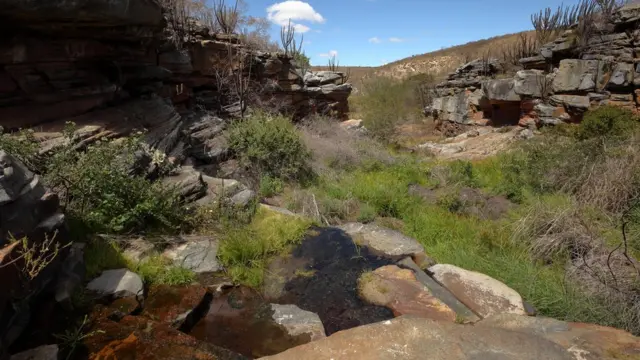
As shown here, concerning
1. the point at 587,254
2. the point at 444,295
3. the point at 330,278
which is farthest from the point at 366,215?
the point at 587,254

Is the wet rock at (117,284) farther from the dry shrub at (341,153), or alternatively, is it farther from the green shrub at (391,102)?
the green shrub at (391,102)

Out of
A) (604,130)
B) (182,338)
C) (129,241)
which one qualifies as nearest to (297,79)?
(604,130)

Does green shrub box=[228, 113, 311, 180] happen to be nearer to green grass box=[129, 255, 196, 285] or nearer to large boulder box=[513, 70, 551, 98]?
green grass box=[129, 255, 196, 285]

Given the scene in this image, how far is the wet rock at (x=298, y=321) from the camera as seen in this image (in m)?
3.30

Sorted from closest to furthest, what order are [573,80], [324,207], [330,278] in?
[330,278]
[324,207]
[573,80]

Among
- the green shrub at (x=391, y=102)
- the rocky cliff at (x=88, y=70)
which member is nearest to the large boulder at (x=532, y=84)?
the green shrub at (x=391, y=102)

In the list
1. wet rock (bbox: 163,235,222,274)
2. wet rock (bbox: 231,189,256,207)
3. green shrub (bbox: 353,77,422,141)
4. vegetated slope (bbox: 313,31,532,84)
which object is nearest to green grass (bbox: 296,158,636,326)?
wet rock (bbox: 231,189,256,207)

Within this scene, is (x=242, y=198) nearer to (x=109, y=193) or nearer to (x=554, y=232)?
(x=109, y=193)

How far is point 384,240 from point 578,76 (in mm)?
10904

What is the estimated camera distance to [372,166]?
9.32 meters

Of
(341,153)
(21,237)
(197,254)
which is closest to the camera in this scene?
(21,237)

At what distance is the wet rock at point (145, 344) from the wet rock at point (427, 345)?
0.78m

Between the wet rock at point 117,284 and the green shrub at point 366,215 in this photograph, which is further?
the green shrub at point 366,215

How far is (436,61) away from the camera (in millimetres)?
45000
